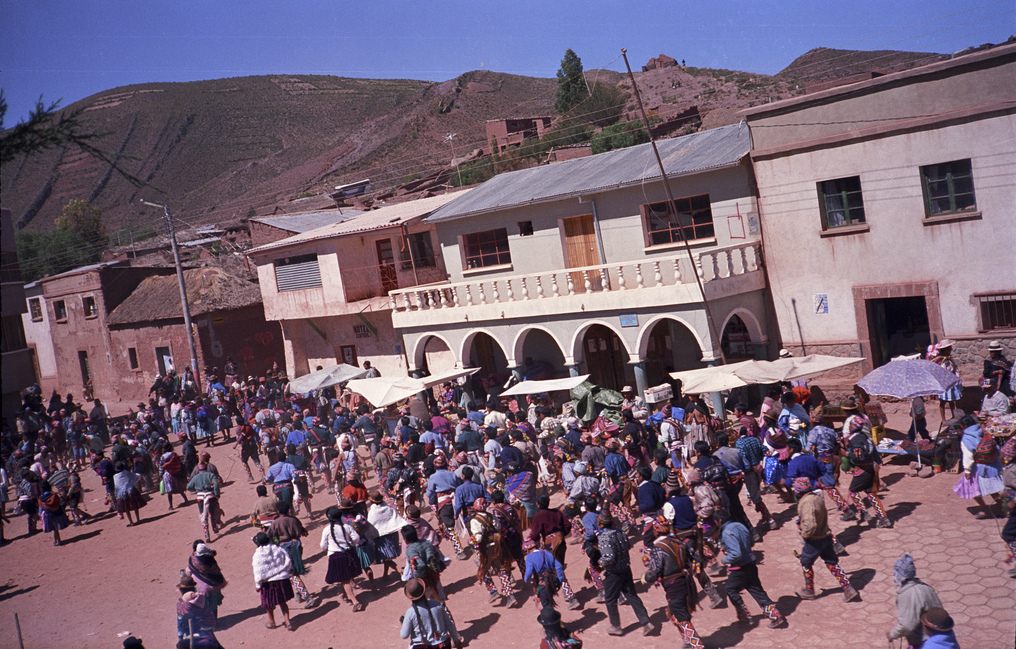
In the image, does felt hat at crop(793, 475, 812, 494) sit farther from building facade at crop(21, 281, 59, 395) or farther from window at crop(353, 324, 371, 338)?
building facade at crop(21, 281, 59, 395)

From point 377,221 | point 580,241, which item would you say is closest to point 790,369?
point 580,241

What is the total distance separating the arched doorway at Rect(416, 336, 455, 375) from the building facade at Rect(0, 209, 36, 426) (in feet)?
59.9

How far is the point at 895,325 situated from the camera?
1930cm

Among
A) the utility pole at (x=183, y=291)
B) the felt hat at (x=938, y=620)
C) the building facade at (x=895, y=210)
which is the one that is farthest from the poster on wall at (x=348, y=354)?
the felt hat at (x=938, y=620)

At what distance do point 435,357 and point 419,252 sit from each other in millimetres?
4066

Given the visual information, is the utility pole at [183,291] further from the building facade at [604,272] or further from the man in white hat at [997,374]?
the man in white hat at [997,374]

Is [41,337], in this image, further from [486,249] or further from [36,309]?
[486,249]

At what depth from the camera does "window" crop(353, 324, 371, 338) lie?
97.8ft

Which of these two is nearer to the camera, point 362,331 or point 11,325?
point 11,325

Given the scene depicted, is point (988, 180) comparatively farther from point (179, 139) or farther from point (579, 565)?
point (179, 139)

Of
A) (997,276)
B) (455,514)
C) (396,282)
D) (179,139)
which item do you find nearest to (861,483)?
(455,514)

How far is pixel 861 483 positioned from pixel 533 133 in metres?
51.9

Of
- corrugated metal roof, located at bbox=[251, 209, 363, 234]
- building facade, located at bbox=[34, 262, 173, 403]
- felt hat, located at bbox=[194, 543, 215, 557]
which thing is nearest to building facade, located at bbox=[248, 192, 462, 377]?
corrugated metal roof, located at bbox=[251, 209, 363, 234]

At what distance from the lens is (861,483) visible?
11.9m
